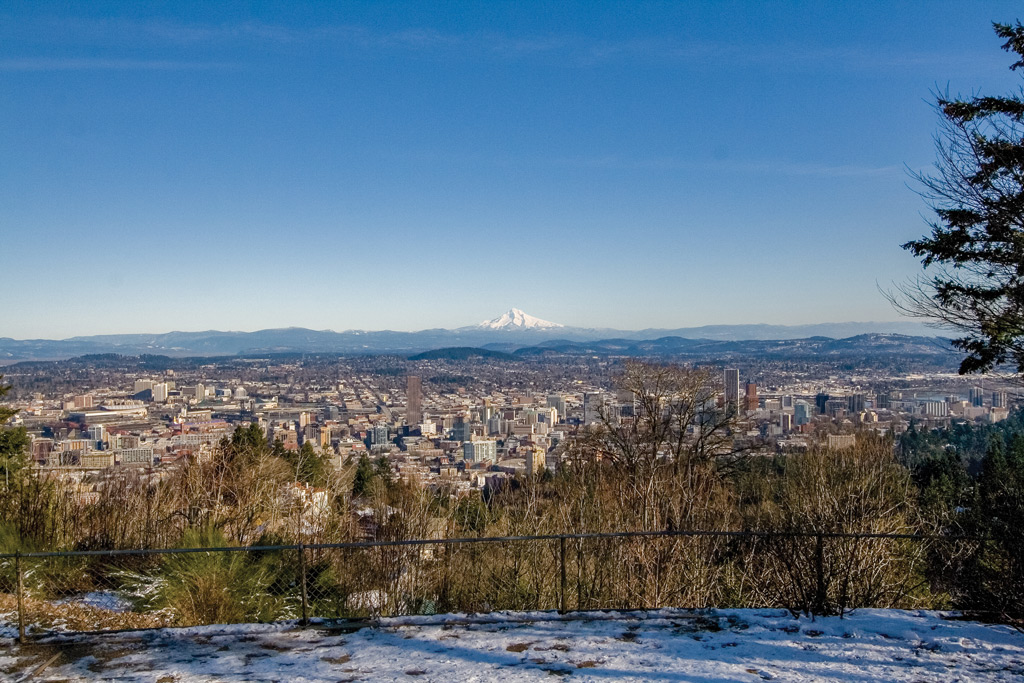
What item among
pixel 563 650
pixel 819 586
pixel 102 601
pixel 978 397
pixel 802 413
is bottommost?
pixel 802 413

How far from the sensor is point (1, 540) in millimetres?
7812

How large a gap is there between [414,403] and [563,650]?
56.0 meters

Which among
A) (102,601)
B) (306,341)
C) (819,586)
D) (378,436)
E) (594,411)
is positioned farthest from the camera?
(306,341)

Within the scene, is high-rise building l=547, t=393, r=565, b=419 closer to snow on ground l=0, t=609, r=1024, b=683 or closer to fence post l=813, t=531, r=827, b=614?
fence post l=813, t=531, r=827, b=614

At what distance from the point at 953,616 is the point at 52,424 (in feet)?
143

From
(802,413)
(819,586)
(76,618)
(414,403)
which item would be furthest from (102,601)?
(414,403)

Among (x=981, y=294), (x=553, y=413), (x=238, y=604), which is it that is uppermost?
(x=981, y=294)

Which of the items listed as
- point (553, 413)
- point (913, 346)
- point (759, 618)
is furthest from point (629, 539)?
point (913, 346)

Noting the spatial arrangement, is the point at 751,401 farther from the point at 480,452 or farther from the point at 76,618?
the point at 76,618

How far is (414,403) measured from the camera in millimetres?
59969

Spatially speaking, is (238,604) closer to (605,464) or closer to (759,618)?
(759,618)

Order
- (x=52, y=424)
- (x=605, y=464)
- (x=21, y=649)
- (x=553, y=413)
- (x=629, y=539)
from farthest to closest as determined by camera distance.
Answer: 1. (x=553, y=413)
2. (x=52, y=424)
3. (x=605, y=464)
4. (x=629, y=539)
5. (x=21, y=649)

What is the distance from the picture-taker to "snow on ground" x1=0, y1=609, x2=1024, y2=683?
4.43 m

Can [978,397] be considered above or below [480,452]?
above
